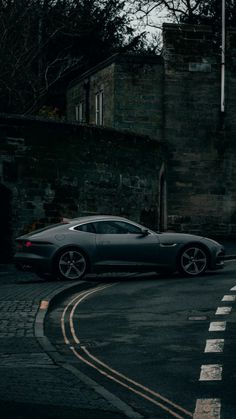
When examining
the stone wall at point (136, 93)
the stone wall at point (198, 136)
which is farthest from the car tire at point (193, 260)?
the stone wall at point (136, 93)

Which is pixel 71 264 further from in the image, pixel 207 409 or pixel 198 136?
pixel 198 136

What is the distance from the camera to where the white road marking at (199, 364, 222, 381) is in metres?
8.78

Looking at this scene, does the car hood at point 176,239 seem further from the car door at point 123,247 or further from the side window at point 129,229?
the side window at point 129,229

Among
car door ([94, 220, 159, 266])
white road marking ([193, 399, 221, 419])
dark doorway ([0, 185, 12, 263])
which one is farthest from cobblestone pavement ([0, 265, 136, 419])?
dark doorway ([0, 185, 12, 263])

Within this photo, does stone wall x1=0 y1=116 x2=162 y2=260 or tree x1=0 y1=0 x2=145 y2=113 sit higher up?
tree x1=0 y1=0 x2=145 y2=113

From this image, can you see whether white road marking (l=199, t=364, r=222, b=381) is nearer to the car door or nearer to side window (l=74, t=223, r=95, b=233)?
the car door

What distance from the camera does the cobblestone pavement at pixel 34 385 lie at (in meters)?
7.25

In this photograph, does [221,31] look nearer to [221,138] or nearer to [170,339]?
[221,138]

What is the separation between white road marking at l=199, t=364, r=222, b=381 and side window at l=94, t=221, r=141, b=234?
10.2m

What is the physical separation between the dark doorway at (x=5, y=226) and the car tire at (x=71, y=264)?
6129mm

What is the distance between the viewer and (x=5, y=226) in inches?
987

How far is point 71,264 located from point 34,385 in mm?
10715

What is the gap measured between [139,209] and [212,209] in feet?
24.2

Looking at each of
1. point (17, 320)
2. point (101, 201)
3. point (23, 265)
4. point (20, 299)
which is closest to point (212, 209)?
point (101, 201)
